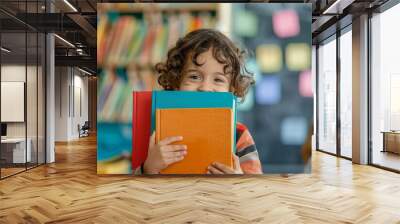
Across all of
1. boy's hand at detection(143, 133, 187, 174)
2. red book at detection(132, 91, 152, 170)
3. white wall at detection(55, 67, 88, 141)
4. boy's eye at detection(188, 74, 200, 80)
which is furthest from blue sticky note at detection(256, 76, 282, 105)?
white wall at detection(55, 67, 88, 141)

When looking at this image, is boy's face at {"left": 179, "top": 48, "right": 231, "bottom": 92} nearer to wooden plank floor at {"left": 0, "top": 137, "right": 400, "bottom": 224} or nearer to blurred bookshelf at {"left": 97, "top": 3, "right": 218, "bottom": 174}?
blurred bookshelf at {"left": 97, "top": 3, "right": 218, "bottom": 174}

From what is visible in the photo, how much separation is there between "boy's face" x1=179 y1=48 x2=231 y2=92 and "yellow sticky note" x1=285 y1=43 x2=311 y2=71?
3.63 ft

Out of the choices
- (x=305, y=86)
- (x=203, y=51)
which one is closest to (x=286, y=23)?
(x=305, y=86)

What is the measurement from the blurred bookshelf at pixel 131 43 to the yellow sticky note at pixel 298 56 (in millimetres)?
1309

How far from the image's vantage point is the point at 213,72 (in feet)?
19.6

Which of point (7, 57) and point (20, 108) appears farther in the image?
point (20, 108)

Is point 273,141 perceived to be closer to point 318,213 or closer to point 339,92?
point 318,213

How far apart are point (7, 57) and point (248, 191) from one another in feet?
14.5

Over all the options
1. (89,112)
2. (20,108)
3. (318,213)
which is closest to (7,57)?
(20,108)

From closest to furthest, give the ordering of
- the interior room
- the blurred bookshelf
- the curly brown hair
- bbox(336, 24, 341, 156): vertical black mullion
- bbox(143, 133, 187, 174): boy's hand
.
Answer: the interior room, bbox(143, 133, 187, 174): boy's hand, the curly brown hair, the blurred bookshelf, bbox(336, 24, 341, 156): vertical black mullion

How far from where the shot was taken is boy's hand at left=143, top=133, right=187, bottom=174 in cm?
575

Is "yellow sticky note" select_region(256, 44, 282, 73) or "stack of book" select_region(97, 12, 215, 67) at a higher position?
"stack of book" select_region(97, 12, 215, 67)

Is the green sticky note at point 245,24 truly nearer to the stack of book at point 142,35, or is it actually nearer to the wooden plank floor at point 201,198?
the stack of book at point 142,35

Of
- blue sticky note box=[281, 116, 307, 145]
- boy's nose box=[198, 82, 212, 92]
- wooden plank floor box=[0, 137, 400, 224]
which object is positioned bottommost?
wooden plank floor box=[0, 137, 400, 224]
